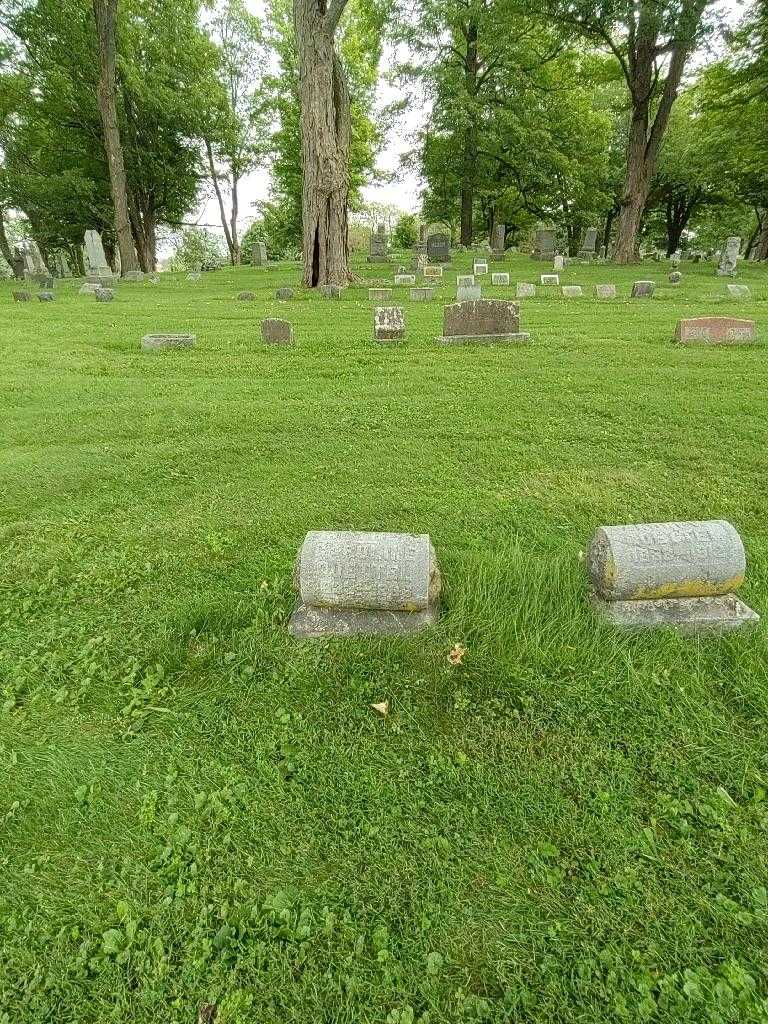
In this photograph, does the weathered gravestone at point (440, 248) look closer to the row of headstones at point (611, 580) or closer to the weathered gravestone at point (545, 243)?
the weathered gravestone at point (545, 243)

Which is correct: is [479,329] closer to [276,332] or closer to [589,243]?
[276,332]

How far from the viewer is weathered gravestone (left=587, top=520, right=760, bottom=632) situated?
251 centimetres

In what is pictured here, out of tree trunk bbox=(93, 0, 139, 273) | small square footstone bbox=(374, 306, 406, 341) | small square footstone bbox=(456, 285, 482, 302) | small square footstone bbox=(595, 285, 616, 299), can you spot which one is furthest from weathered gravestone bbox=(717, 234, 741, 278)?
tree trunk bbox=(93, 0, 139, 273)

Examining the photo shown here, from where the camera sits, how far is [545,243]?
81.0 feet

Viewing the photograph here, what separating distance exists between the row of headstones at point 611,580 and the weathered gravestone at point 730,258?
21.2m

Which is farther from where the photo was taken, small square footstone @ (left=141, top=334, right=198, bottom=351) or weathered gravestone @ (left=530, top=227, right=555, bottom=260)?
weathered gravestone @ (left=530, top=227, right=555, bottom=260)

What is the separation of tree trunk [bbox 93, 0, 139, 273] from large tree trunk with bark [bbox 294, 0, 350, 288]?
419 inches

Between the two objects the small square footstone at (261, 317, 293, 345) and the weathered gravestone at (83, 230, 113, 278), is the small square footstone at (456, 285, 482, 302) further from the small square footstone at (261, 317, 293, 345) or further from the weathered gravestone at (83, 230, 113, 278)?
the weathered gravestone at (83, 230, 113, 278)

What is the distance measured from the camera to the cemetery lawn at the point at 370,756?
1507mm

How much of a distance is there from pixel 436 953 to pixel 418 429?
4.16 m

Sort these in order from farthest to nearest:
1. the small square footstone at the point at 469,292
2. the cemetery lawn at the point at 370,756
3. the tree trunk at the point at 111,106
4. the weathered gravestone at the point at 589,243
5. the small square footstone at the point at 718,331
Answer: the weathered gravestone at the point at 589,243, the tree trunk at the point at 111,106, the small square footstone at the point at 469,292, the small square footstone at the point at 718,331, the cemetery lawn at the point at 370,756

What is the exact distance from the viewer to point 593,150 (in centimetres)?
2803

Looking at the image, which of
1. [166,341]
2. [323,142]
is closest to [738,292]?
[323,142]

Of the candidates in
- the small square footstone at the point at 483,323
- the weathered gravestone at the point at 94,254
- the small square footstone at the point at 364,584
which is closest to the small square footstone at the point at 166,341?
the small square footstone at the point at 483,323
